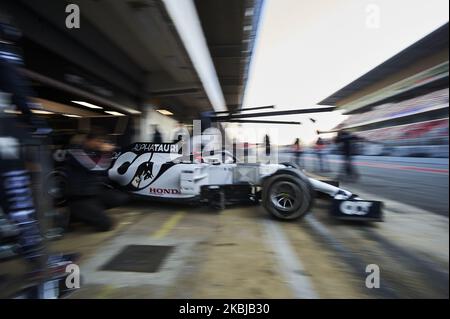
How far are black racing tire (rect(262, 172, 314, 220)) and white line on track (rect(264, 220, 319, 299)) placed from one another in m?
0.33

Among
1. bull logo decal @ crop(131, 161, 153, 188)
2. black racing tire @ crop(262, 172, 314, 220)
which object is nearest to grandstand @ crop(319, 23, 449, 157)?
black racing tire @ crop(262, 172, 314, 220)

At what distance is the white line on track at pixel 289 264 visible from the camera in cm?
278

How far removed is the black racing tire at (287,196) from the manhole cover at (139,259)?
1.87 metres

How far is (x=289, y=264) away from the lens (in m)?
3.38

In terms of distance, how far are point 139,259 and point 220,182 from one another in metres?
2.46

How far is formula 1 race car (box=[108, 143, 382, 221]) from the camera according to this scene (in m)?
4.98

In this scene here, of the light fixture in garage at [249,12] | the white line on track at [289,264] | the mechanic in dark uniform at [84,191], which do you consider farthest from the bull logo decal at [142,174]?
the light fixture in garage at [249,12]

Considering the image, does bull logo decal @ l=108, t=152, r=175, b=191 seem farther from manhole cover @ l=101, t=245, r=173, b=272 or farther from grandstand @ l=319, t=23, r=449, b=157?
grandstand @ l=319, t=23, r=449, b=157

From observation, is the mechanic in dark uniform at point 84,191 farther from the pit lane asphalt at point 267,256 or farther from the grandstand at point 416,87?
the grandstand at point 416,87

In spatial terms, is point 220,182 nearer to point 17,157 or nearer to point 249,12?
point 17,157

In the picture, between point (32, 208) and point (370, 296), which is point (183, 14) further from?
point (370, 296)

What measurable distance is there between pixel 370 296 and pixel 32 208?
8.75ft

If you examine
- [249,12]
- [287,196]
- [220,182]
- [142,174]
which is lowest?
[287,196]

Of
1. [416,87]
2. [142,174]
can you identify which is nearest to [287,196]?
[142,174]
